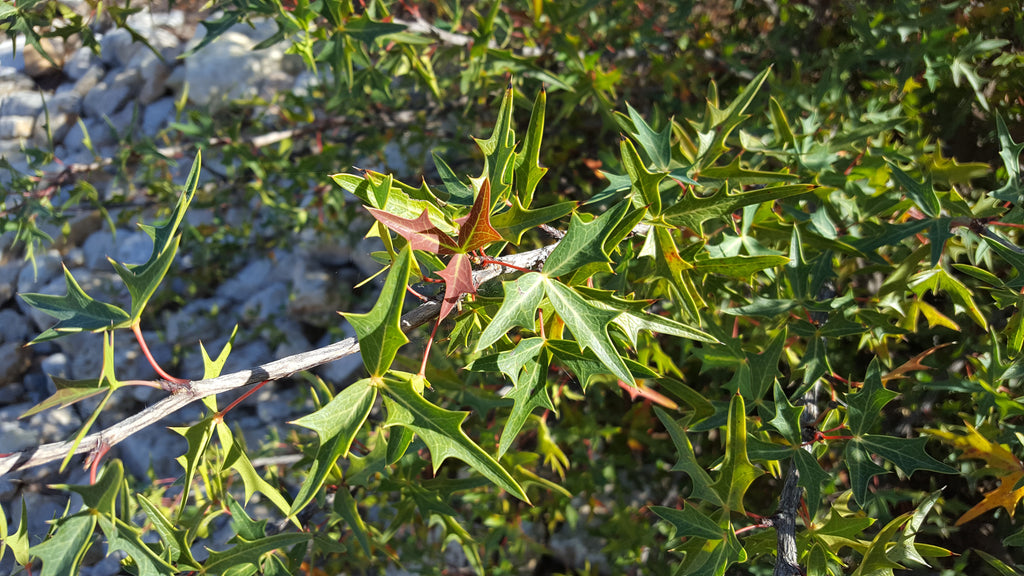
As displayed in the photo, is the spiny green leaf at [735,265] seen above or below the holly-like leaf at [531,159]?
below

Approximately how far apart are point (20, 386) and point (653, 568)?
326 centimetres

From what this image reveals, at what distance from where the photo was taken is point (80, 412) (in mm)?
3111

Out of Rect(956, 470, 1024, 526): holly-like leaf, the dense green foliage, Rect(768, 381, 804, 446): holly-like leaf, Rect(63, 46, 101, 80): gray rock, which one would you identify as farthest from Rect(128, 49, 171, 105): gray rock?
Rect(956, 470, 1024, 526): holly-like leaf

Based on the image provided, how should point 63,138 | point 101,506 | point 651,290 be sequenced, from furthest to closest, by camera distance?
point 63,138, point 651,290, point 101,506

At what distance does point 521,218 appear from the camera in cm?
85

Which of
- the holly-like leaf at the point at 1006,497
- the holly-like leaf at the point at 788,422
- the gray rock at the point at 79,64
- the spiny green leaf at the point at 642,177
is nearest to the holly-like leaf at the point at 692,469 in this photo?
the holly-like leaf at the point at 788,422

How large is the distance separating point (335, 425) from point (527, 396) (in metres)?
0.27

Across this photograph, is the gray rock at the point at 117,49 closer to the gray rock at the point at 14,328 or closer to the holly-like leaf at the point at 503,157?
the gray rock at the point at 14,328

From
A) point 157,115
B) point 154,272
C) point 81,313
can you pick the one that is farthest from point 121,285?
point 154,272

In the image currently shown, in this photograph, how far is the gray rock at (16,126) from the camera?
357 centimetres

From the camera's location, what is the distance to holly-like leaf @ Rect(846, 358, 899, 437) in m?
1.08

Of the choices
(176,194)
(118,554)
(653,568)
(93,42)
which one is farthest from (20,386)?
(653,568)

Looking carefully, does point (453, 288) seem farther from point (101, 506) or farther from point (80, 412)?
point (80, 412)

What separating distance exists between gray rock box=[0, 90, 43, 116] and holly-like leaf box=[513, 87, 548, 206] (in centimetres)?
380
